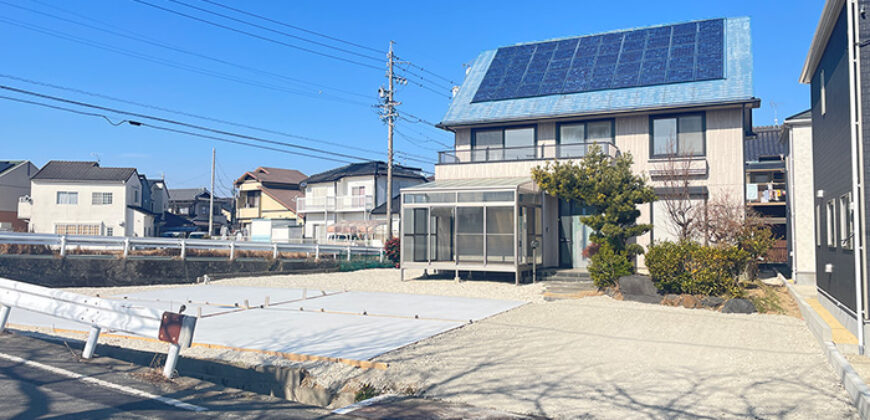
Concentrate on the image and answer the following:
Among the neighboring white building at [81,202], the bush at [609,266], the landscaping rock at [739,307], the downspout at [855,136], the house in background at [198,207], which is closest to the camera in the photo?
the downspout at [855,136]

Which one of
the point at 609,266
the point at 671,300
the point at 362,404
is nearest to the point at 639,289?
the point at 671,300

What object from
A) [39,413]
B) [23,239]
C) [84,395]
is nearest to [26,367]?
[84,395]

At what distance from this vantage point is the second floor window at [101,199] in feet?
145

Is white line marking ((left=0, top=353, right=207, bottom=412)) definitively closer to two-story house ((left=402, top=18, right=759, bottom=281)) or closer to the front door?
two-story house ((left=402, top=18, right=759, bottom=281))

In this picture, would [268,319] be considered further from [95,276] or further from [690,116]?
[690,116]

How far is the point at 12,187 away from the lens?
153 ft

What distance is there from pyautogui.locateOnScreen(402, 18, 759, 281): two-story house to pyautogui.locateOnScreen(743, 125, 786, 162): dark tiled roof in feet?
34.3

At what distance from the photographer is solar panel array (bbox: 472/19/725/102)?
20.8m

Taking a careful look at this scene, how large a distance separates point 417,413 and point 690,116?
16587mm

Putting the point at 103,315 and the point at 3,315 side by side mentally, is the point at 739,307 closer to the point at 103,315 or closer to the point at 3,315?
the point at 103,315

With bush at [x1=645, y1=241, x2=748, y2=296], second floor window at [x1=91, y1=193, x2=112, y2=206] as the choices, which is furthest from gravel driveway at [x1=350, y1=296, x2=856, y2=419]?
second floor window at [x1=91, y1=193, x2=112, y2=206]

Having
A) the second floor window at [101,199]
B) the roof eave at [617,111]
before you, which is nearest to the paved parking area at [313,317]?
the roof eave at [617,111]

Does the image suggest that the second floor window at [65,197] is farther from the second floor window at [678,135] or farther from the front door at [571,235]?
the second floor window at [678,135]

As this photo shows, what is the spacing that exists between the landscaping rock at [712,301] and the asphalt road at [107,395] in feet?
32.2
